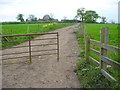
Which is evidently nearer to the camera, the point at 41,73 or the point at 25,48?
the point at 41,73

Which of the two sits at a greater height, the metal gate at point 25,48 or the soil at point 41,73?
the metal gate at point 25,48

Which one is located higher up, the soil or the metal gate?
the metal gate

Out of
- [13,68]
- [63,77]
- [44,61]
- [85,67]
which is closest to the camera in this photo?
[63,77]

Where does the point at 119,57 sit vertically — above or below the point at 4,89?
above

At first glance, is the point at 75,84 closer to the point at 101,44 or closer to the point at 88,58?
the point at 101,44

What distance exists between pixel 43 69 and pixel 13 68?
1.25 metres

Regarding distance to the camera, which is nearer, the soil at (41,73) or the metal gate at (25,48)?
the soil at (41,73)

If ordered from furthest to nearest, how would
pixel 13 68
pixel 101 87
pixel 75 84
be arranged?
pixel 13 68 → pixel 75 84 → pixel 101 87

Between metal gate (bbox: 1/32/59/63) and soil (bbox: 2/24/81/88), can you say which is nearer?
soil (bbox: 2/24/81/88)

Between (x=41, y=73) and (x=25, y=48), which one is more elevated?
(x=25, y=48)

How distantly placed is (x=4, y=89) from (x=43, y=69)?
9.22 feet

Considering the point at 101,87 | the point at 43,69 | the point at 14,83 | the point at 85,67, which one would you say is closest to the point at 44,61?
the point at 43,69

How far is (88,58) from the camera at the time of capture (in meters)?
11.2

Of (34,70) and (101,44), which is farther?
(34,70)
